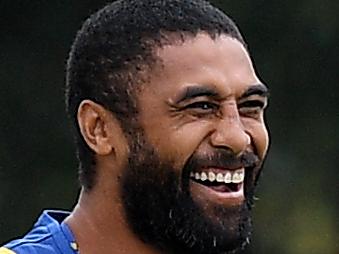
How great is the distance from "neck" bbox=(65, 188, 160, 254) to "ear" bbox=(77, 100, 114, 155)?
0.44 ft

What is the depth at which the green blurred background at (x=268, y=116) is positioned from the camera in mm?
8586

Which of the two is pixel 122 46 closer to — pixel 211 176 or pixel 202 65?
pixel 202 65

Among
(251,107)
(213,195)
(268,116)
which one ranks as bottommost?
(268,116)

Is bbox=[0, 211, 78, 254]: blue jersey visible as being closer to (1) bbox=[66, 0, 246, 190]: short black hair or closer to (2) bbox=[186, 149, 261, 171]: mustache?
(1) bbox=[66, 0, 246, 190]: short black hair

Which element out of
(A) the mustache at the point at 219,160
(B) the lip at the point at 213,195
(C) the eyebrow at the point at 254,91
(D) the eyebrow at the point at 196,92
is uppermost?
(D) the eyebrow at the point at 196,92

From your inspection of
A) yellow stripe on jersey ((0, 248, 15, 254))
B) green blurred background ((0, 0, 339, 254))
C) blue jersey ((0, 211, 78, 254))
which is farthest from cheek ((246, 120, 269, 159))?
green blurred background ((0, 0, 339, 254))

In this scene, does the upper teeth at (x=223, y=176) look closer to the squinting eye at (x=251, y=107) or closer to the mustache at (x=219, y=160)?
the mustache at (x=219, y=160)

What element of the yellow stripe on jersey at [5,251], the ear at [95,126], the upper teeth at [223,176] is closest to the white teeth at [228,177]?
the upper teeth at [223,176]

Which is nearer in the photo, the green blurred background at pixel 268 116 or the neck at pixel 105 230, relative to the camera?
the neck at pixel 105 230

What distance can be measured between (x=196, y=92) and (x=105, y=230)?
479 millimetres

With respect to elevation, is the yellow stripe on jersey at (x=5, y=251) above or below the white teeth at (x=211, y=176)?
below

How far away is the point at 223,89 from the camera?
13.6 feet

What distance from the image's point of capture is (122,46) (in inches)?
167

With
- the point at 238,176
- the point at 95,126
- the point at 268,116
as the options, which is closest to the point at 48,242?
the point at 95,126
